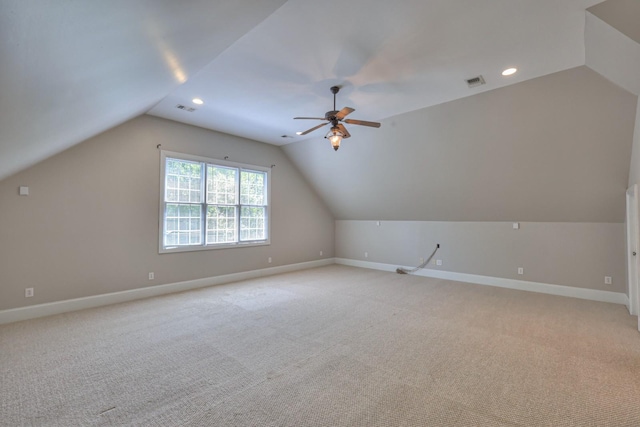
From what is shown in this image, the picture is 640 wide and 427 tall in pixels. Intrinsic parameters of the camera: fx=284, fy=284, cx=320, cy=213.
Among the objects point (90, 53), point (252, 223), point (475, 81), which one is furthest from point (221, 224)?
point (475, 81)

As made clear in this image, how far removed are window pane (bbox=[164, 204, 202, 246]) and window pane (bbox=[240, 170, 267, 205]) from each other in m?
1.08

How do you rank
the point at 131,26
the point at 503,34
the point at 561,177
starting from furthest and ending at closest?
the point at 561,177, the point at 503,34, the point at 131,26

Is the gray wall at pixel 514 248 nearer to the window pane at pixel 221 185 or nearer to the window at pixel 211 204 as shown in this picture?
the window at pixel 211 204

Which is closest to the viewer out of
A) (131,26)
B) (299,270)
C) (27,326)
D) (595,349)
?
(131,26)

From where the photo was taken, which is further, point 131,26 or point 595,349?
point 595,349

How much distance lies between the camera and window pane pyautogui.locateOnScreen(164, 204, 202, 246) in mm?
5129

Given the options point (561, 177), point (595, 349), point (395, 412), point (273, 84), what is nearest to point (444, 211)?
point (561, 177)

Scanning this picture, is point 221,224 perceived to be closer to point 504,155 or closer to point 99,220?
point 99,220

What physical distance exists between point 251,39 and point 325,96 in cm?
150

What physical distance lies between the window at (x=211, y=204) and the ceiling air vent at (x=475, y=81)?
4401 millimetres

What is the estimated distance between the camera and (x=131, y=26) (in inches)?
60.7

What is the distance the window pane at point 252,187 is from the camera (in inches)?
246

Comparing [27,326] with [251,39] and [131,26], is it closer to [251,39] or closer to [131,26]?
[131,26]

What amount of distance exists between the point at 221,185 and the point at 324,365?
170 inches
